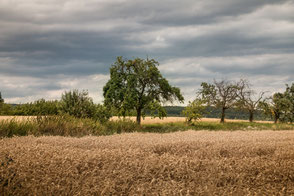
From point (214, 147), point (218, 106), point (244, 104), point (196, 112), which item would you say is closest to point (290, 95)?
point (244, 104)

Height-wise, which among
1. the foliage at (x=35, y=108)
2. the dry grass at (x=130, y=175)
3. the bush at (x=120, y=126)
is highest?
the foliage at (x=35, y=108)

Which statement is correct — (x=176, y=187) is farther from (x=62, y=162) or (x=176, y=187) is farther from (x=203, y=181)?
(x=62, y=162)

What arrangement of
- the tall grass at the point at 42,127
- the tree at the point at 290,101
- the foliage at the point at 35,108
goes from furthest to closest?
the tree at the point at 290,101 → the foliage at the point at 35,108 → the tall grass at the point at 42,127

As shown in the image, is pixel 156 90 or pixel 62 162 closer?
pixel 62 162

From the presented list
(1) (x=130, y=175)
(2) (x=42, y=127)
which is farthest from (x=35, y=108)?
(1) (x=130, y=175)

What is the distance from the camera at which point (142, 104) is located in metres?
28.2

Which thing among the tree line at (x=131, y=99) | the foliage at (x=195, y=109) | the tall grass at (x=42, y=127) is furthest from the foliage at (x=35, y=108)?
the tall grass at (x=42, y=127)

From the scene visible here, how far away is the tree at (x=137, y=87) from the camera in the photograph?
26.8 m

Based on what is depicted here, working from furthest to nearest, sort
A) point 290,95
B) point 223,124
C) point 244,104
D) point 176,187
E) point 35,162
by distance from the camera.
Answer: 1. point 290,95
2. point 244,104
3. point 223,124
4. point 35,162
5. point 176,187

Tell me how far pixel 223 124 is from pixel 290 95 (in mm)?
14186

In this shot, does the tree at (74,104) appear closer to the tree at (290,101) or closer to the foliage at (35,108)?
the foliage at (35,108)

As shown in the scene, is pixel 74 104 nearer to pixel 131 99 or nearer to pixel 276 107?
pixel 131 99

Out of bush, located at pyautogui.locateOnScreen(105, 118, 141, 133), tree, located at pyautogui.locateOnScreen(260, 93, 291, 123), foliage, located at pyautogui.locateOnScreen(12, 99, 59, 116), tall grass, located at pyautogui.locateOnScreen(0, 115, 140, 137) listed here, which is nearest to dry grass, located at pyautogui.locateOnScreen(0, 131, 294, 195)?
tall grass, located at pyautogui.locateOnScreen(0, 115, 140, 137)

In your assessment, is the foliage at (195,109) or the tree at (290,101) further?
the tree at (290,101)
